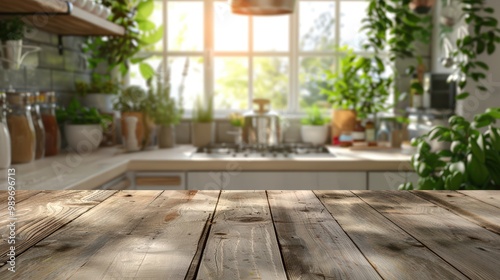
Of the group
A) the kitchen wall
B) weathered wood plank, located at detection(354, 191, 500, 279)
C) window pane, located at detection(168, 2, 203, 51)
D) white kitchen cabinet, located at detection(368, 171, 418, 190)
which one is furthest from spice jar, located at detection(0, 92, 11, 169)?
window pane, located at detection(168, 2, 203, 51)

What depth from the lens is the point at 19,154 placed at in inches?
105

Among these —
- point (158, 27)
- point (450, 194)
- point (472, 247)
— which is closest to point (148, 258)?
point (472, 247)

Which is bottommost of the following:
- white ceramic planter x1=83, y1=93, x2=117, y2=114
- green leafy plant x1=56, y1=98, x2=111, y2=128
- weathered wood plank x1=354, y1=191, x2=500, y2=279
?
weathered wood plank x1=354, y1=191, x2=500, y2=279

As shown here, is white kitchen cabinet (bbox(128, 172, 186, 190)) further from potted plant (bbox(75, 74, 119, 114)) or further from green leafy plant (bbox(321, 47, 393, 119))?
green leafy plant (bbox(321, 47, 393, 119))

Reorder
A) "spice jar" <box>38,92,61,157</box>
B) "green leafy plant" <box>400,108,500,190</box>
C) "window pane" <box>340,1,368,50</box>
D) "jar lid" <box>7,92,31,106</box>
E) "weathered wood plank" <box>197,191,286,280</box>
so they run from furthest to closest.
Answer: "window pane" <box>340,1,368,50</box> < "spice jar" <box>38,92,61,157</box> < "jar lid" <box>7,92,31,106</box> < "green leafy plant" <box>400,108,500,190</box> < "weathered wood plank" <box>197,191,286,280</box>

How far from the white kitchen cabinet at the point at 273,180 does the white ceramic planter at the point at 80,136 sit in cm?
80

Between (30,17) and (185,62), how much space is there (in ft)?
5.07

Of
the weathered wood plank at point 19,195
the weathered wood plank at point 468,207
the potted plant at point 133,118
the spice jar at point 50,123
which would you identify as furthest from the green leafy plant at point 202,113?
the weathered wood plank at point 468,207

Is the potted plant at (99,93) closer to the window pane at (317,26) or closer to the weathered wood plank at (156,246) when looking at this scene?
the window pane at (317,26)

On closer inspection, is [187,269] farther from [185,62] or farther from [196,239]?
[185,62]

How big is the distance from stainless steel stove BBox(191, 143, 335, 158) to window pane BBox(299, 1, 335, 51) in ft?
2.73

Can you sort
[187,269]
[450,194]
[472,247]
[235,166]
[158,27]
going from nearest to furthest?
[187,269]
[472,247]
[450,194]
[235,166]
[158,27]

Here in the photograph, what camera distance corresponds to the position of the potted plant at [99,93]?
3.72 meters

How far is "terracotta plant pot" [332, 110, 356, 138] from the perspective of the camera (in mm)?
3883
